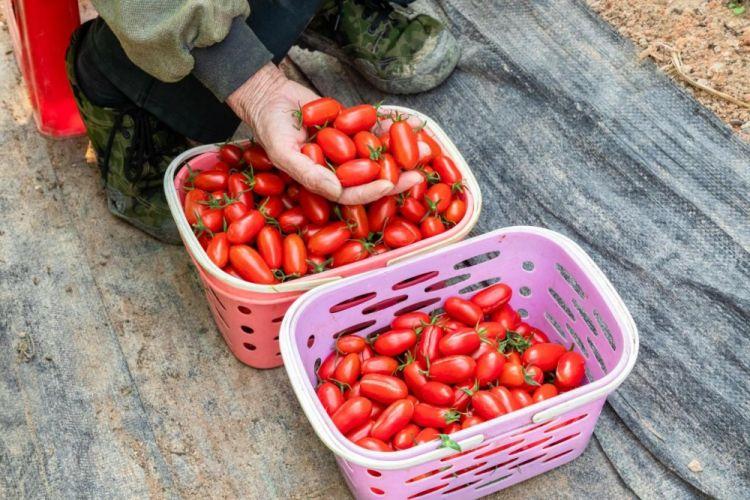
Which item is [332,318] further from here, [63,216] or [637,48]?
[637,48]

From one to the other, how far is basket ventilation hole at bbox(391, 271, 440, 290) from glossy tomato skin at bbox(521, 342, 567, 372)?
268 millimetres

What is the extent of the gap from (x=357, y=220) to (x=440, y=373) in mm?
373

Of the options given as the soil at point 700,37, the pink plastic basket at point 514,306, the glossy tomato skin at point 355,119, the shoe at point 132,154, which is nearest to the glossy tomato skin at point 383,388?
the pink plastic basket at point 514,306

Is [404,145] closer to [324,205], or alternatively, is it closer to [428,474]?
[324,205]

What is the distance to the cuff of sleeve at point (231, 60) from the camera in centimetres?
170

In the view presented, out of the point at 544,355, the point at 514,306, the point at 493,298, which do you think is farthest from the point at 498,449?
the point at 514,306

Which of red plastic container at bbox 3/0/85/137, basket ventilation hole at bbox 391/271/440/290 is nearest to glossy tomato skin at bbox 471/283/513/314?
basket ventilation hole at bbox 391/271/440/290

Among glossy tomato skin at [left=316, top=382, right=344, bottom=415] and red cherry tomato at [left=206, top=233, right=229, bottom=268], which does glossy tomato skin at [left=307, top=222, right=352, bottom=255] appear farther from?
glossy tomato skin at [left=316, top=382, right=344, bottom=415]

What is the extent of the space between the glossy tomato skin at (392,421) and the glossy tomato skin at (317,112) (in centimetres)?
62

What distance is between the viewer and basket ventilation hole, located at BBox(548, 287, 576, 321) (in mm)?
1879

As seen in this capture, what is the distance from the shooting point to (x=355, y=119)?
1790mm

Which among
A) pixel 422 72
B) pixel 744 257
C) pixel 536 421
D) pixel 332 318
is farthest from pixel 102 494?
pixel 744 257

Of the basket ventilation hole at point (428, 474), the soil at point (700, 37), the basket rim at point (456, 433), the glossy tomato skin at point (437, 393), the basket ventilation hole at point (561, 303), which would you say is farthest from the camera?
the soil at point (700, 37)

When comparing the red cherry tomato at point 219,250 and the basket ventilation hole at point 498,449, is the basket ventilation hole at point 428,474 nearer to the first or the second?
the basket ventilation hole at point 498,449
